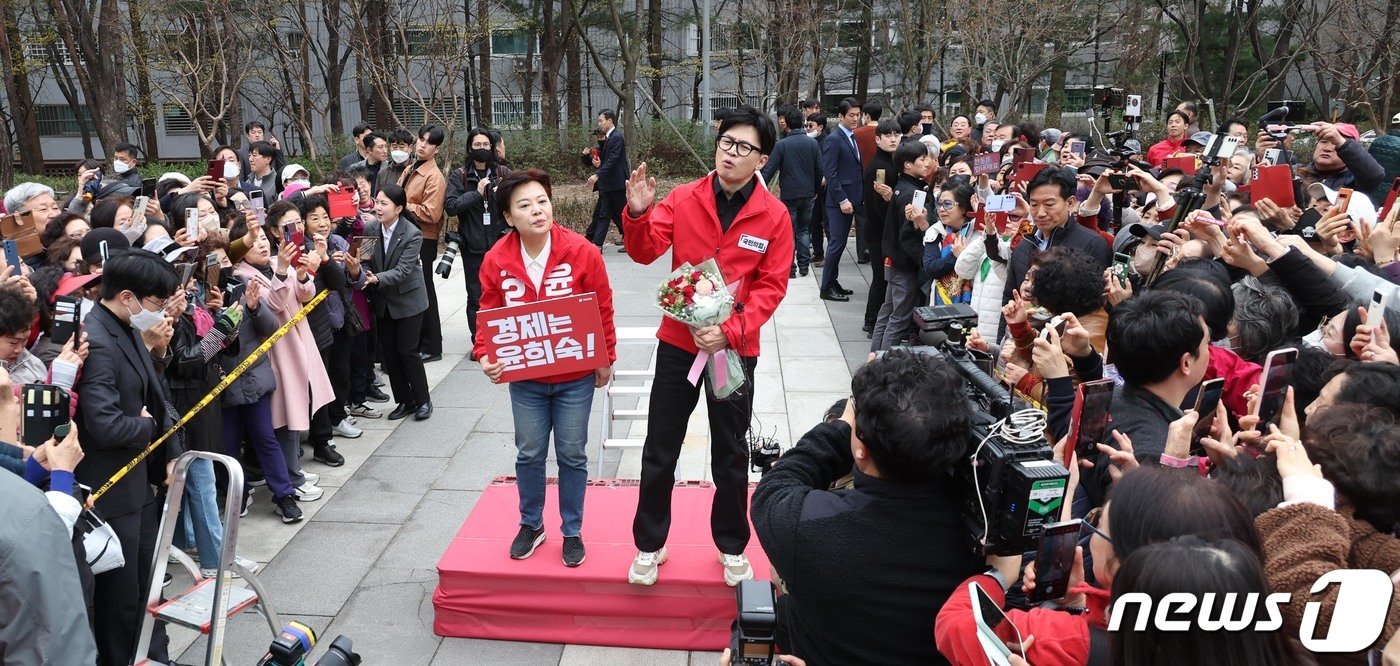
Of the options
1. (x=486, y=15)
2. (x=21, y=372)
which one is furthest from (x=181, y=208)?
(x=486, y=15)

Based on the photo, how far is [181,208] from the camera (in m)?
5.61

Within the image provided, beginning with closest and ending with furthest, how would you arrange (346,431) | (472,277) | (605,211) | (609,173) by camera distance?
(346,431), (472,277), (609,173), (605,211)

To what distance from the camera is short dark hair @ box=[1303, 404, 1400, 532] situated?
80.8 inches

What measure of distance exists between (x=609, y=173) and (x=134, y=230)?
21.0 ft

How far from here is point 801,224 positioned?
1077 centimetres

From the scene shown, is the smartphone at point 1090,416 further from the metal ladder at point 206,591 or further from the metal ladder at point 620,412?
the metal ladder at point 620,412

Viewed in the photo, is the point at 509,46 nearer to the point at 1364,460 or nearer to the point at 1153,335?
the point at 1153,335

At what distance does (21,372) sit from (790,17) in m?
17.7

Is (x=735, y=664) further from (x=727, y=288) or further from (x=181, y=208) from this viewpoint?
(x=181, y=208)

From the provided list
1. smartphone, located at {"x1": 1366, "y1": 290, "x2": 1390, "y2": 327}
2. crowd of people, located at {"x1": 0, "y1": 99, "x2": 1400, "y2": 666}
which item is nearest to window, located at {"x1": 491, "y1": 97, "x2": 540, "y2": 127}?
crowd of people, located at {"x1": 0, "y1": 99, "x2": 1400, "y2": 666}

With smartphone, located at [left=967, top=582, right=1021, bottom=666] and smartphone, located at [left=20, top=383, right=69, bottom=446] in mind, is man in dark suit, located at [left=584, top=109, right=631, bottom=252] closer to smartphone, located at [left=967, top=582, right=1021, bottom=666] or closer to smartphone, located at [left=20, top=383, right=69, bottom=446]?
smartphone, located at [left=20, top=383, right=69, bottom=446]

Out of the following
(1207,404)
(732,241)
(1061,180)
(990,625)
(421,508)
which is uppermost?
(1061,180)

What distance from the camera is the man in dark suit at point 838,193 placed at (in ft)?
32.9

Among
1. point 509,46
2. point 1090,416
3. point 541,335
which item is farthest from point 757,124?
point 509,46
